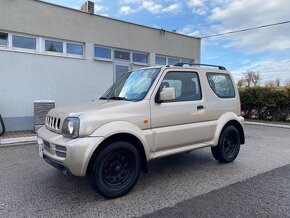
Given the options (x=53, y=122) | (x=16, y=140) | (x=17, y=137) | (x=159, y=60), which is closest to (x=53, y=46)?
(x=17, y=137)

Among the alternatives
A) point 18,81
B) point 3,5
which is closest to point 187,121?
point 18,81

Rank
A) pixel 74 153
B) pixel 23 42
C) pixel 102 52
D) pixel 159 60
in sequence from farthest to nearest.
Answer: pixel 159 60
pixel 102 52
pixel 23 42
pixel 74 153

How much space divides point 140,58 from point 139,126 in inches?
370

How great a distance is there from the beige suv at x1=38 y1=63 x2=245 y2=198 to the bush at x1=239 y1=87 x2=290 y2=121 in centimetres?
948

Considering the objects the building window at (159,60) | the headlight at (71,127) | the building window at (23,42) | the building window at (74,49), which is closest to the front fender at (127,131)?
the headlight at (71,127)

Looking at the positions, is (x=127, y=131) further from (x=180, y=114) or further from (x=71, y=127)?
(x=180, y=114)

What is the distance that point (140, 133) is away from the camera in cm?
400

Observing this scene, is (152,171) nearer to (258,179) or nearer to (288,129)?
(258,179)

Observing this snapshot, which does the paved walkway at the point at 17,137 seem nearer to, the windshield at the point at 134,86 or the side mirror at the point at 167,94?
the windshield at the point at 134,86

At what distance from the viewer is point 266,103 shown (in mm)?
14023

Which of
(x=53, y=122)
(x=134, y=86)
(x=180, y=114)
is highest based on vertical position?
(x=134, y=86)

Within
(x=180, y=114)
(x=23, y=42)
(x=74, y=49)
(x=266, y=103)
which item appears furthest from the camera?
(x=266, y=103)

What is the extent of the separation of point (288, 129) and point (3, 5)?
1238 centimetres

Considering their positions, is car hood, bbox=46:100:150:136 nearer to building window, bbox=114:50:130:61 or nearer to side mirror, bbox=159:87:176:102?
side mirror, bbox=159:87:176:102
